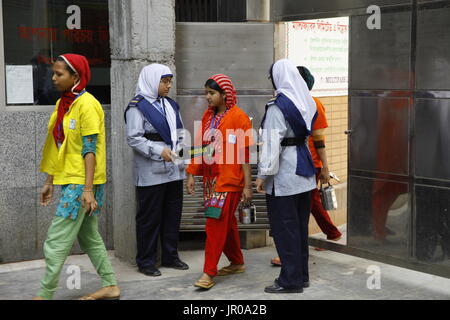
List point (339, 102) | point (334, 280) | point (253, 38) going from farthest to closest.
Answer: point (339, 102)
point (253, 38)
point (334, 280)

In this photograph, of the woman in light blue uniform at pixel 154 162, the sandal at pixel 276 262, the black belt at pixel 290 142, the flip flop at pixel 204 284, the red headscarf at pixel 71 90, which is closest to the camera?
the red headscarf at pixel 71 90

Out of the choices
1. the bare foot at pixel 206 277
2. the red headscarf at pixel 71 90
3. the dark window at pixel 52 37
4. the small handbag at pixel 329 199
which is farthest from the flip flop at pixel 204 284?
the dark window at pixel 52 37

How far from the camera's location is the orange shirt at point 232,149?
19.1 ft

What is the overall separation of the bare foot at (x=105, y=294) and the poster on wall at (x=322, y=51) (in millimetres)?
3238

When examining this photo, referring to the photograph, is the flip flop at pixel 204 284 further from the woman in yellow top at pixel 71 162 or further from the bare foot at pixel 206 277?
the woman in yellow top at pixel 71 162

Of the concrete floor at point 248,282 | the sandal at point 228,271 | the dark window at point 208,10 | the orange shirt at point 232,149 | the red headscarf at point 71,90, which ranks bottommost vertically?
the concrete floor at point 248,282

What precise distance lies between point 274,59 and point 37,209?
110 inches

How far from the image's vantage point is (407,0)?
19.6 ft

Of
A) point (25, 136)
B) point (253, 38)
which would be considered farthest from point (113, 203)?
point (253, 38)

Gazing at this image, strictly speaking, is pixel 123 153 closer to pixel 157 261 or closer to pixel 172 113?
pixel 172 113

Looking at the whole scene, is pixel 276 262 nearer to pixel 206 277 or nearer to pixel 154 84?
pixel 206 277

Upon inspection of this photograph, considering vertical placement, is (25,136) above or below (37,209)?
above

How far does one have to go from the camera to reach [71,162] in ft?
17.0

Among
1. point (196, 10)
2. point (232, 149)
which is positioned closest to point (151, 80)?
point (232, 149)
